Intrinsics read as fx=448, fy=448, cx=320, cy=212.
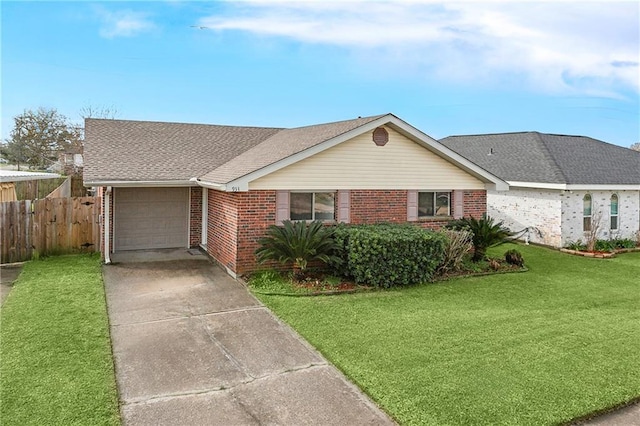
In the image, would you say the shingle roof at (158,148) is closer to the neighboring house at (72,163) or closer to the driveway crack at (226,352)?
the driveway crack at (226,352)

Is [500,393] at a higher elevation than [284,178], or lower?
lower

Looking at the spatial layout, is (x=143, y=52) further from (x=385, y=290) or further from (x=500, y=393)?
(x=500, y=393)

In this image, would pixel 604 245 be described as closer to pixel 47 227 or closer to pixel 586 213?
pixel 586 213

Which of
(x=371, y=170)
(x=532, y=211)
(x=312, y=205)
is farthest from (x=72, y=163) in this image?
(x=532, y=211)

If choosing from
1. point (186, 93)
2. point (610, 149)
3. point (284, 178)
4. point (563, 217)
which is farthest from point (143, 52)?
point (610, 149)

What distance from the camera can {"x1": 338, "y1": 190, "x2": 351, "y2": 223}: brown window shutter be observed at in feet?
38.7

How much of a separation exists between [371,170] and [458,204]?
129 inches

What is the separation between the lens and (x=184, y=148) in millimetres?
14945

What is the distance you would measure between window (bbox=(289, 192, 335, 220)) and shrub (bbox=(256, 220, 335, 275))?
99 cm

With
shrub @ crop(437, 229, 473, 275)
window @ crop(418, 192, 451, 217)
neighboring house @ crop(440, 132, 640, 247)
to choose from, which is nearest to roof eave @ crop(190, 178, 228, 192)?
shrub @ crop(437, 229, 473, 275)

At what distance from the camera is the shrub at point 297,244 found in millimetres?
9969

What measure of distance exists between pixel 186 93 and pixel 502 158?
15583 millimetres

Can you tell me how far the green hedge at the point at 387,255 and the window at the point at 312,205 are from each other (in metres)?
1.08

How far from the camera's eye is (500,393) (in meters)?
5.28
